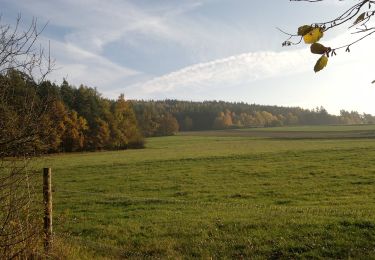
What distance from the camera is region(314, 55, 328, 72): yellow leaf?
2076 millimetres

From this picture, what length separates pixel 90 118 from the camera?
77562 millimetres

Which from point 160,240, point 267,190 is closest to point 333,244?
point 160,240

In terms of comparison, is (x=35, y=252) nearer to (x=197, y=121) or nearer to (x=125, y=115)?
(x=125, y=115)

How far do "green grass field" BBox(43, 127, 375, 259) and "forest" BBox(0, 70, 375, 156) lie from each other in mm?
1651

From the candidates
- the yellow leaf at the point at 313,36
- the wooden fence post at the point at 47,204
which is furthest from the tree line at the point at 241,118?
the yellow leaf at the point at 313,36

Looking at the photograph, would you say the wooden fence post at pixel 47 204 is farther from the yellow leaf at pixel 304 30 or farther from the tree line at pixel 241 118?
the tree line at pixel 241 118

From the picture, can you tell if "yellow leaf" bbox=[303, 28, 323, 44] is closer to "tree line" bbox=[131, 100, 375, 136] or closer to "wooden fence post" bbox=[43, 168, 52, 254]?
"wooden fence post" bbox=[43, 168, 52, 254]

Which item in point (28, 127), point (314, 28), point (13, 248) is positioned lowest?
point (13, 248)

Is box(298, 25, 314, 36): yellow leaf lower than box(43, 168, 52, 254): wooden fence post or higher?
higher

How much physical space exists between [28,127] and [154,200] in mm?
13146

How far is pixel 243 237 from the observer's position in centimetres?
1145

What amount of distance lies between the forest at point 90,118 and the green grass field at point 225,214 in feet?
5.42

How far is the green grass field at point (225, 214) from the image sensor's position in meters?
10.4

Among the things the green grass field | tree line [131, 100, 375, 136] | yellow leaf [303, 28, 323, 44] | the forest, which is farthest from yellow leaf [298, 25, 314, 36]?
tree line [131, 100, 375, 136]
